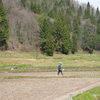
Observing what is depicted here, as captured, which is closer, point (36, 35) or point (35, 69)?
point (35, 69)

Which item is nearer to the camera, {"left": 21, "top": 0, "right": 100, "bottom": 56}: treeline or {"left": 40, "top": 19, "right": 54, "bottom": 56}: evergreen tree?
{"left": 40, "top": 19, "right": 54, "bottom": 56}: evergreen tree

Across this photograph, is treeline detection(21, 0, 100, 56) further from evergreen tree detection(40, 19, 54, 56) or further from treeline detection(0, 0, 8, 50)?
treeline detection(0, 0, 8, 50)

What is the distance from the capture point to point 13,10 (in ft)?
244

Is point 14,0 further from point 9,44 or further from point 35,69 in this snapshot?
point 35,69

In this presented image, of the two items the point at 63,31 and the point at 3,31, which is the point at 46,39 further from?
the point at 3,31

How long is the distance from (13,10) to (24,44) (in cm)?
1214

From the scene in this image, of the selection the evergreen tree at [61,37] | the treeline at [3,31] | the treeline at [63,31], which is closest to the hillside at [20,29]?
the treeline at [3,31]

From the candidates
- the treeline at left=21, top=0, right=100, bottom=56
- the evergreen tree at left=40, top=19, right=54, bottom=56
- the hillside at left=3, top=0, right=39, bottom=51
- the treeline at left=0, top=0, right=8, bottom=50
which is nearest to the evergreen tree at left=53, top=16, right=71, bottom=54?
the treeline at left=21, top=0, right=100, bottom=56

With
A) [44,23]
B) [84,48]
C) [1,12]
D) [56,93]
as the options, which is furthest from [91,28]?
[56,93]

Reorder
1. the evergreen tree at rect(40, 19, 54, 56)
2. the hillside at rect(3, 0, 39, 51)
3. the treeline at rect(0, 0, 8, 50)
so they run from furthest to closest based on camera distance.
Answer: the hillside at rect(3, 0, 39, 51) → the evergreen tree at rect(40, 19, 54, 56) → the treeline at rect(0, 0, 8, 50)

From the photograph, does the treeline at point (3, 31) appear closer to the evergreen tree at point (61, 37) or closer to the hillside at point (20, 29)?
the hillside at point (20, 29)

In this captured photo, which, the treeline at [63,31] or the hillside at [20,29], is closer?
the hillside at [20,29]

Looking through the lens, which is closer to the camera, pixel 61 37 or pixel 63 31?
pixel 61 37

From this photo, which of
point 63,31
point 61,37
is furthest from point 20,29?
point 63,31
